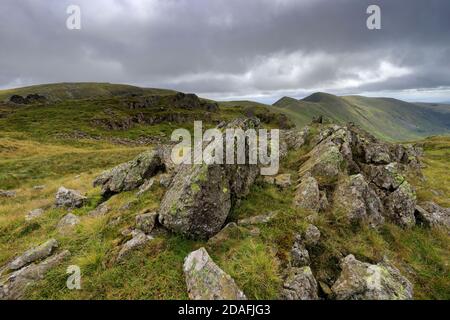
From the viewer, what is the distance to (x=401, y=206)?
16.1m

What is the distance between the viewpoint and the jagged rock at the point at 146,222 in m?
12.2

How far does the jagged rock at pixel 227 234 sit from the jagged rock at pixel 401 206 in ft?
31.7

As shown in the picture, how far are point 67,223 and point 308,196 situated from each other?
13289mm

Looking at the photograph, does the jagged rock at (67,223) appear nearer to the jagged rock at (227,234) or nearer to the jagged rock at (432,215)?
the jagged rock at (227,234)

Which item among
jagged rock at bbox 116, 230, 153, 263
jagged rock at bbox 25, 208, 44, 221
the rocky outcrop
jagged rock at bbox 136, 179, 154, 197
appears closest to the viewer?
jagged rock at bbox 116, 230, 153, 263

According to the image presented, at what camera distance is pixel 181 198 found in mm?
11961

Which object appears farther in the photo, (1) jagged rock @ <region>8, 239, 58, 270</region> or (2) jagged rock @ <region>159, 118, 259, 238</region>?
(1) jagged rock @ <region>8, 239, 58, 270</region>

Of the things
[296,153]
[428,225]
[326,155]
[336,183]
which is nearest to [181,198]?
[336,183]

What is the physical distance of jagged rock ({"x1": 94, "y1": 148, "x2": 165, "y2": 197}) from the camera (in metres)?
19.0

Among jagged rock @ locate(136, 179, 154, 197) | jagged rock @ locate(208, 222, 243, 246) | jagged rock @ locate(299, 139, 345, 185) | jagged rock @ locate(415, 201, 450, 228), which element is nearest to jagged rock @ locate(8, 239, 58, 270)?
jagged rock @ locate(136, 179, 154, 197)

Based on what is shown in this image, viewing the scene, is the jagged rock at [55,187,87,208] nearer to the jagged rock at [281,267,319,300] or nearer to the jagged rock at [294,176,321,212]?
the jagged rock at [294,176,321,212]

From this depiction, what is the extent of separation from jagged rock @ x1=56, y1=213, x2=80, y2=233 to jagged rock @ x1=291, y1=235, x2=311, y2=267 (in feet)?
37.6

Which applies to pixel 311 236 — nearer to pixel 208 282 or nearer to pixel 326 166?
pixel 208 282
